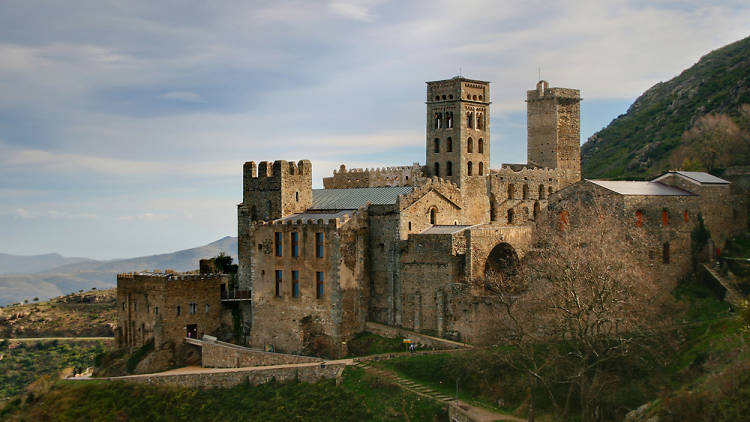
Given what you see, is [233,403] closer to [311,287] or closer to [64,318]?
[311,287]

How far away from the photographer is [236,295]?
64938 mm

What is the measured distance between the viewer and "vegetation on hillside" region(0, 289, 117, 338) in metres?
102

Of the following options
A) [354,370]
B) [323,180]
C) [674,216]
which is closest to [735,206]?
[674,216]

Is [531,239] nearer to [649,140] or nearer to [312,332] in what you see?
[312,332]

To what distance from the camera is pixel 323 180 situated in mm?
75812

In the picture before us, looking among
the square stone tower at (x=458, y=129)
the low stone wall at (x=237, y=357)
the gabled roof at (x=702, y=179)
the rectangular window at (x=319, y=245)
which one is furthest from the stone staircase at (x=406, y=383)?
the gabled roof at (x=702, y=179)

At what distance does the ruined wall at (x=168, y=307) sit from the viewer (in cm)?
6225

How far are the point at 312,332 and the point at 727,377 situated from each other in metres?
30.9

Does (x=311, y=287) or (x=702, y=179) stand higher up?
(x=702, y=179)

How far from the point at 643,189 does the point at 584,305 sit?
54.9 ft

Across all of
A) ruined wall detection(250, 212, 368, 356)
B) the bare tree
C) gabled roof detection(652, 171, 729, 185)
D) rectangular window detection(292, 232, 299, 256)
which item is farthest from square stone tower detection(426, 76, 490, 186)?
the bare tree

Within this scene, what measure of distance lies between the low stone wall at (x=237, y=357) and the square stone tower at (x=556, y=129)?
104 ft

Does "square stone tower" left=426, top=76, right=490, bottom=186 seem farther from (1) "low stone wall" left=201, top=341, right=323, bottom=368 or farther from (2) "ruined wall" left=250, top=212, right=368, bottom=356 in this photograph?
(1) "low stone wall" left=201, top=341, right=323, bottom=368

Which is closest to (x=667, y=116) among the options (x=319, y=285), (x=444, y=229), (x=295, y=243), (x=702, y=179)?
(x=702, y=179)
